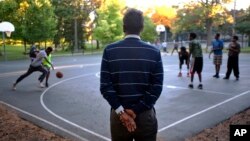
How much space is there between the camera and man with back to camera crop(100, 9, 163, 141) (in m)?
3.33

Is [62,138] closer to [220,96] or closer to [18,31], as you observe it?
[220,96]

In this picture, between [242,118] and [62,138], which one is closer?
[62,138]

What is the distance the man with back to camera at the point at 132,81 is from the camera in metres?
3.33

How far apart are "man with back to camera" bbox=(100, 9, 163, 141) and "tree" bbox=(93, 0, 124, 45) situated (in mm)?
44982

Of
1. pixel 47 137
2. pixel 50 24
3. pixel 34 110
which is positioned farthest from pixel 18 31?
pixel 47 137

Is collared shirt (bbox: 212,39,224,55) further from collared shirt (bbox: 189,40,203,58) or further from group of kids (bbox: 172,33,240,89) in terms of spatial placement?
collared shirt (bbox: 189,40,203,58)

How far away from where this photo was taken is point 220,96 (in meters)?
11.0

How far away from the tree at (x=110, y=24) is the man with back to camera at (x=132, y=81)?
45.0 meters

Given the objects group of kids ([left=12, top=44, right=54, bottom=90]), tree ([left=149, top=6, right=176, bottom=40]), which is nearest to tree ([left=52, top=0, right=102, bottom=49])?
tree ([left=149, top=6, right=176, bottom=40])

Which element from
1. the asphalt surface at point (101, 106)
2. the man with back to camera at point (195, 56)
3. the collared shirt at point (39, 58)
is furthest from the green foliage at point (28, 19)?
the man with back to camera at point (195, 56)

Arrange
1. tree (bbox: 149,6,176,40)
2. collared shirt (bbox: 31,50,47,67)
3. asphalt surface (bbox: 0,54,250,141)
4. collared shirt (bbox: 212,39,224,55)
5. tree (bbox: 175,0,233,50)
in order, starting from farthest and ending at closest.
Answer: tree (bbox: 149,6,176,40) → tree (bbox: 175,0,233,50) → collared shirt (bbox: 212,39,224,55) → collared shirt (bbox: 31,50,47,67) → asphalt surface (bbox: 0,54,250,141)

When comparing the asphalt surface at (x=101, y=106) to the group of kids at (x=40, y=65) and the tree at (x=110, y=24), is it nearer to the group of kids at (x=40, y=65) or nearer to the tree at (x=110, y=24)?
the group of kids at (x=40, y=65)

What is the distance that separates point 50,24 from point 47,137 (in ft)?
110

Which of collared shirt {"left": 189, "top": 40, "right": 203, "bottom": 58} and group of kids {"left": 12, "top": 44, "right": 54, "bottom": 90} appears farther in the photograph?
group of kids {"left": 12, "top": 44, "right": 54, "bottom": 90}
